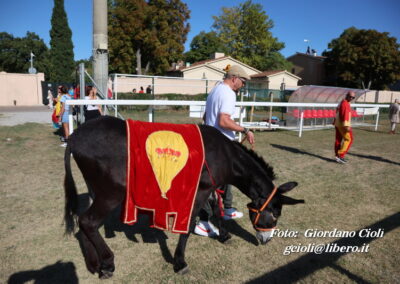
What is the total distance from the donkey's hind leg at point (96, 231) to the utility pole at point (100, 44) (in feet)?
24.8

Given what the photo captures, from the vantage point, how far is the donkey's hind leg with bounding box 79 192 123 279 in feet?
8.88

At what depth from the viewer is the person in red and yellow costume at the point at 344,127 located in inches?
279

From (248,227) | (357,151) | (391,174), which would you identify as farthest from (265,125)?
(248,227)

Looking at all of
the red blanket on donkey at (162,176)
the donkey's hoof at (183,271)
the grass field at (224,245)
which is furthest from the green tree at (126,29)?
the donkey's hoof at (183,271)

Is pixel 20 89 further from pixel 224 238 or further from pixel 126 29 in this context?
pixel 224 238

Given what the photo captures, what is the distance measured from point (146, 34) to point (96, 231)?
35.6 m

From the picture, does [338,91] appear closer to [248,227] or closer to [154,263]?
[248,227]

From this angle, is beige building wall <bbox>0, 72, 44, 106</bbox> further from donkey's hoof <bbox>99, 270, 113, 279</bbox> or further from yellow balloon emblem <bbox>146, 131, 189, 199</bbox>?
yellow balloon emblem <bbox>146, 131, 189, 199</bbox>

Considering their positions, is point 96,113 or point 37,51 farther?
point 37,51

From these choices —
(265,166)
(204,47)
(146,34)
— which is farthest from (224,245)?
(204,47)

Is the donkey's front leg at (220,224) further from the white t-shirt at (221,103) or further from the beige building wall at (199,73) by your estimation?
the beige building wall at (199,73)

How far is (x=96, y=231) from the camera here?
276 centimetres

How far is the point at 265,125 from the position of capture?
41.3 ft

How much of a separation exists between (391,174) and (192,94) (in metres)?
18.2
